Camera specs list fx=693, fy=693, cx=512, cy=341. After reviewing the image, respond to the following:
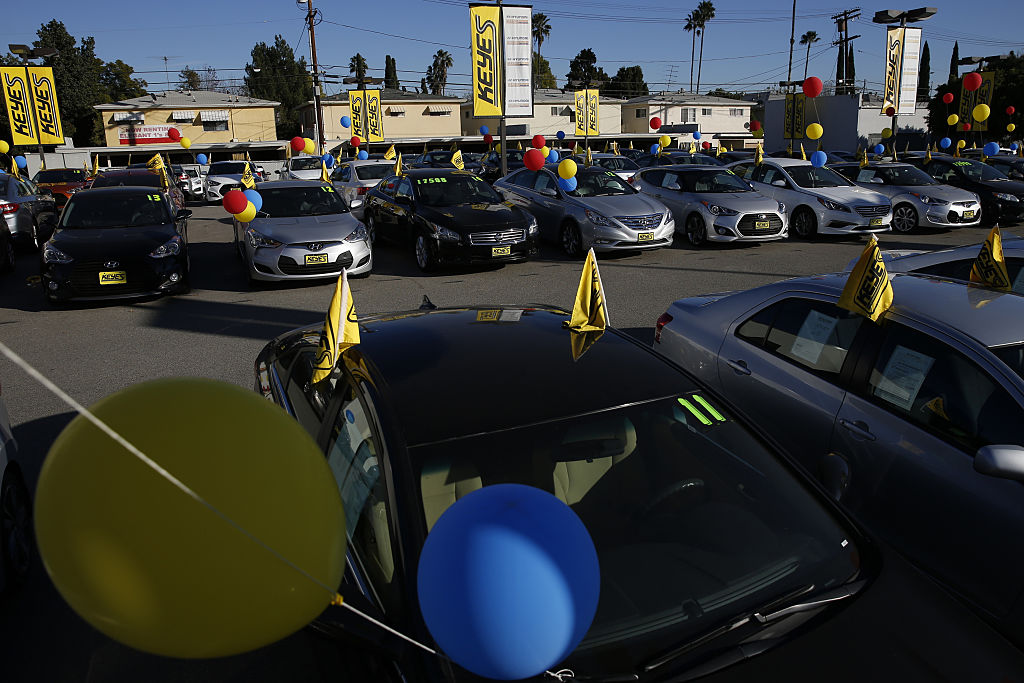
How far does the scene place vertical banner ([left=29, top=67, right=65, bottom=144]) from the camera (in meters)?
21.4

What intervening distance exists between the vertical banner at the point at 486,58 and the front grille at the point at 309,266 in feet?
26.8

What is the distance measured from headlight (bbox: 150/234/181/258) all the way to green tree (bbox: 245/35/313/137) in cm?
7695

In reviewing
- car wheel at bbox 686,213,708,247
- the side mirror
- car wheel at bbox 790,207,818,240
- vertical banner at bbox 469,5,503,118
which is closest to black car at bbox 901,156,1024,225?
car wheel at bbox 790,207,818,240

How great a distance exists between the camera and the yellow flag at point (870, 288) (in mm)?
3480

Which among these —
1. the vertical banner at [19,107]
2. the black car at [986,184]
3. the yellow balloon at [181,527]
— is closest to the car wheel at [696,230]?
the black car at [986,184]

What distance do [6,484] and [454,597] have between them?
322 centimetres

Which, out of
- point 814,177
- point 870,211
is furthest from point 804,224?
point 814,177

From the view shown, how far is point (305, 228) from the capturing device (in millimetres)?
10562

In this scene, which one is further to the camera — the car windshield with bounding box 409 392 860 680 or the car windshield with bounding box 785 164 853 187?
the car windshield with bounding box 785 164 853 187

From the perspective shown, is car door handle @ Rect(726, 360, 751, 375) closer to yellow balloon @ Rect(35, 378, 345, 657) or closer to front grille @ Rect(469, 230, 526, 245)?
yellow balloon @ Rect(35, 378, 345, 657)

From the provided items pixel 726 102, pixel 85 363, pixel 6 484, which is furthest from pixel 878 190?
pixel 726 102

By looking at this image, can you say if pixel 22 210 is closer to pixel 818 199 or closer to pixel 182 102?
pixel 818 199

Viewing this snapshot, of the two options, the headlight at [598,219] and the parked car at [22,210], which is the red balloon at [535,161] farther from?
the parked car at [22,210]

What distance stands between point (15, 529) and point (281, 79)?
304 ft
